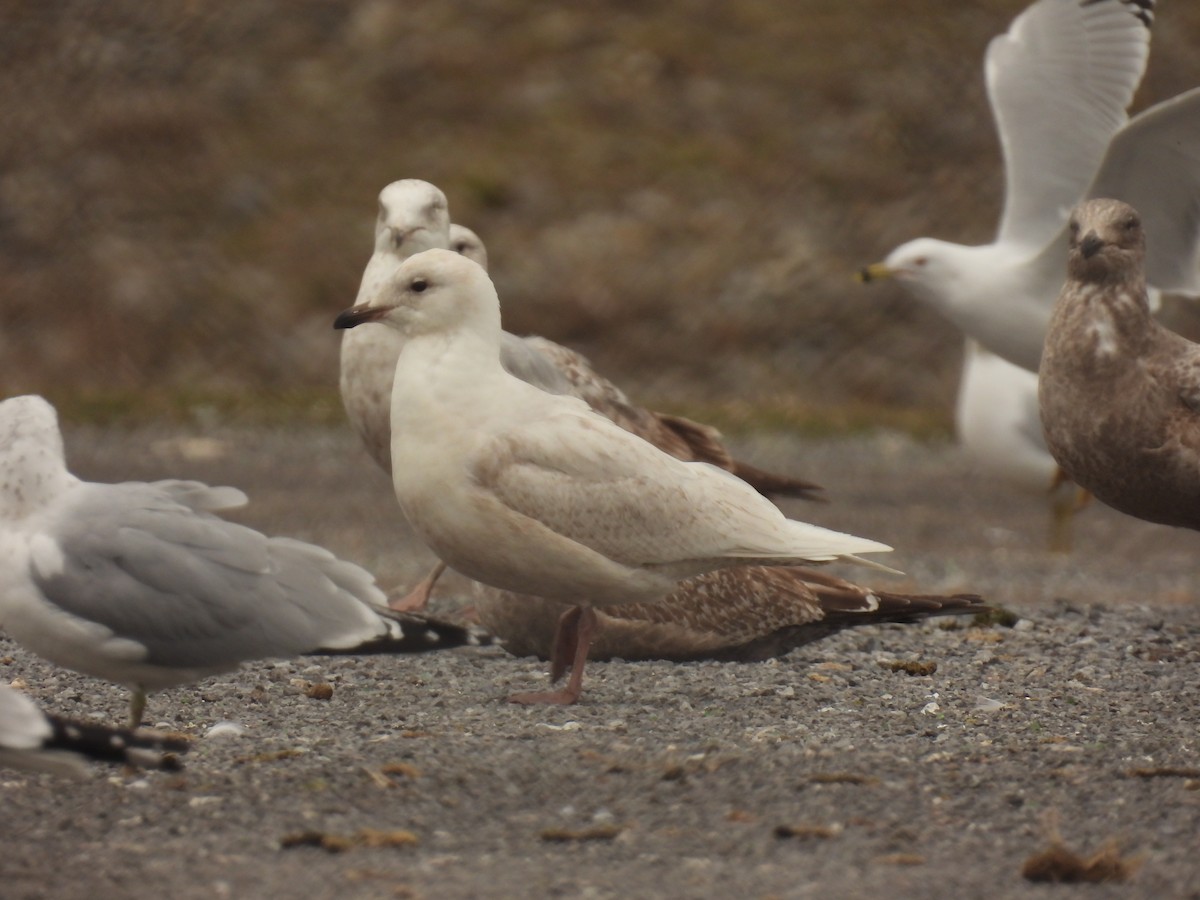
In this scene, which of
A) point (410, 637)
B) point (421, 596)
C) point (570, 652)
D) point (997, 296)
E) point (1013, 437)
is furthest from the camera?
point (1013, 437)

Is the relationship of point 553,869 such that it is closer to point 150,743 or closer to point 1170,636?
point 150,743

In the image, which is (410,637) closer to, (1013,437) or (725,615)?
(725,615)

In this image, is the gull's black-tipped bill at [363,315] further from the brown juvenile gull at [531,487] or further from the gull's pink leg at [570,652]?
the gull's pink leg at [570,652]

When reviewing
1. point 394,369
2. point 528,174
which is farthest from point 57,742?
point 528,174

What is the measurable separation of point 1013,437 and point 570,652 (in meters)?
4.64

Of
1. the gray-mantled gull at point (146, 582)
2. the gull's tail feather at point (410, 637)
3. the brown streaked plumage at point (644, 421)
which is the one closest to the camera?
the gray-mantled gull at point (146, 582)

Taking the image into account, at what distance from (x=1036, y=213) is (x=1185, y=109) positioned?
1648 millimetres

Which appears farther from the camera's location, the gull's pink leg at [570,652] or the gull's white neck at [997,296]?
the gull's white neck at [997,296]

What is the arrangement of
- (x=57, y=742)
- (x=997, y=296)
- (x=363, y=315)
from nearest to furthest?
(x=57, y=742) < (x=363, y=315) < (x=997, y=296)

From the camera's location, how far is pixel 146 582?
398 cm

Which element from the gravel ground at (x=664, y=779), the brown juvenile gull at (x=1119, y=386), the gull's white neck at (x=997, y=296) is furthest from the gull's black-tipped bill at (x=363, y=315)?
the gull's white neck at (x=997, y=296)

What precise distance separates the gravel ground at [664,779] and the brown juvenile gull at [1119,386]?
0.54 m

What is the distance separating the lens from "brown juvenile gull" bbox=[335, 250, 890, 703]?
169 inches

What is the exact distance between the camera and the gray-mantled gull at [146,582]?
3.90m
